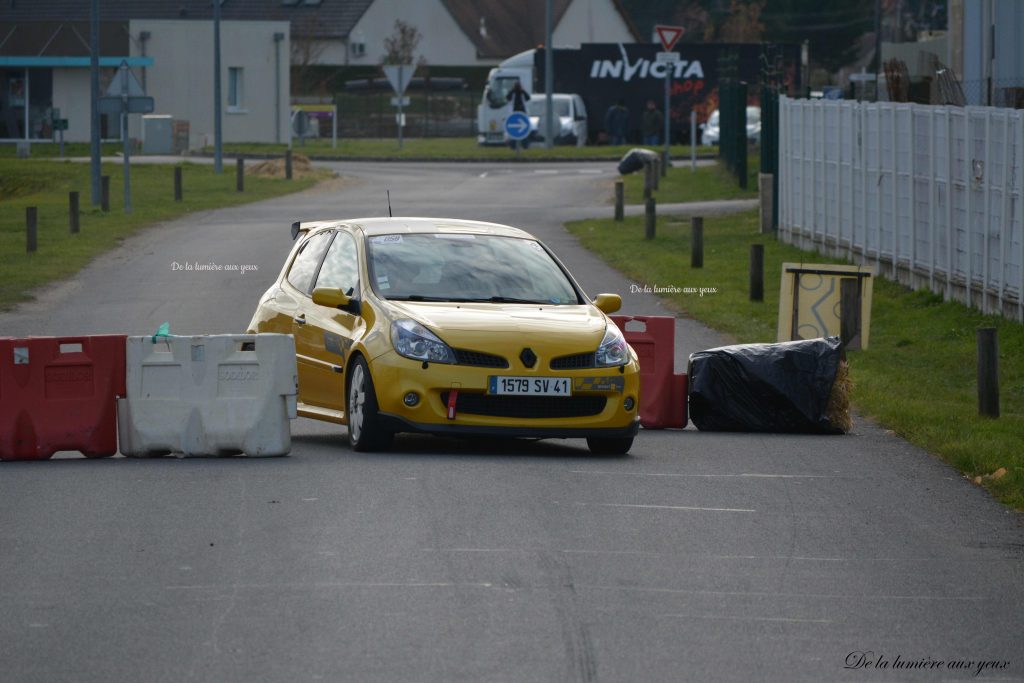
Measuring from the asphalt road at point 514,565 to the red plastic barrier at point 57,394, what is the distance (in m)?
0.25

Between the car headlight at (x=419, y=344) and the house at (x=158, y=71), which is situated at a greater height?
the house at (x=158, y=71)

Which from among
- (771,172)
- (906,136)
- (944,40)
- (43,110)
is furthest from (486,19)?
(906,136)

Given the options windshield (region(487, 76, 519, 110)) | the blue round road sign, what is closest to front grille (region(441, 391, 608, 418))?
the blue round road sign

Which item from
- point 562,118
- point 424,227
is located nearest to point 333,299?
point 424,227

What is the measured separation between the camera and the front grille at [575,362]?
1142cm

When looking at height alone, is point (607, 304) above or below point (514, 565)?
above

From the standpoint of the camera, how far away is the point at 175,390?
11.4 meters

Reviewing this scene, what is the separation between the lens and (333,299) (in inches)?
476

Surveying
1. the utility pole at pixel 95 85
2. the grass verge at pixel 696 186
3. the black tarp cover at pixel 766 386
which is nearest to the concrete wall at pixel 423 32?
the grass verge at pixel 696 186

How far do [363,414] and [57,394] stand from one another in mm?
1840

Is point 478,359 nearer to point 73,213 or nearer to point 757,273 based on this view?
point 757,273

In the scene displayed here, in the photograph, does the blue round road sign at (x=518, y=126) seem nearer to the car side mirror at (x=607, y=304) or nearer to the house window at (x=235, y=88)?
the house window at (x=235, y=88)

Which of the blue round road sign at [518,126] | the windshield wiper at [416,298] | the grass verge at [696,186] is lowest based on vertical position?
the windshield wiper at [416,298]

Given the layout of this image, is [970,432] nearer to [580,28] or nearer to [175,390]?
[175,390]
